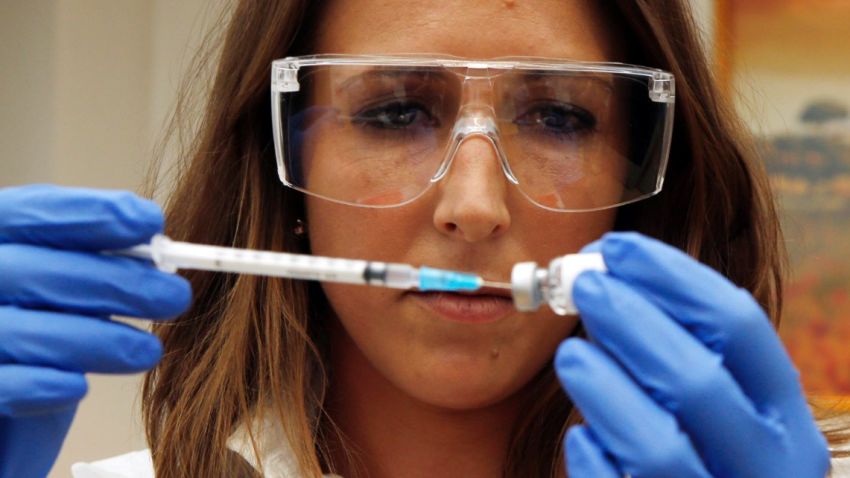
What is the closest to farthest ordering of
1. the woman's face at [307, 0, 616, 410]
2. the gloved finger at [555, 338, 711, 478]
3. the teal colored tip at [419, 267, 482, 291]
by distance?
1. the gloved finger at [555, 338, 711, 478]
2. the teal colored tip at [419, 267, 482, 291]
3. the woman's face at [307, 0, 616, 410]

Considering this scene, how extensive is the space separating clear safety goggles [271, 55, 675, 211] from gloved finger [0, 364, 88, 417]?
450 millimetres

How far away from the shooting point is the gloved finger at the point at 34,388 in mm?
1166

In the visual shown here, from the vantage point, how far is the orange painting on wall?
2.55 meters

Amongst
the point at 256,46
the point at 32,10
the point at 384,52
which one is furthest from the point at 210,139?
the point at 32,10

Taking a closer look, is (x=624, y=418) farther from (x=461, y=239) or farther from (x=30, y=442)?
(x=30, y=442)

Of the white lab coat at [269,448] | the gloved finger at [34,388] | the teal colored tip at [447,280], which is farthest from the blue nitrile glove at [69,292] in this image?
the white lab coat at [269,448]

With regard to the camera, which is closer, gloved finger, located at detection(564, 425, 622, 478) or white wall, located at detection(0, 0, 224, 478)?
gloved finger, located at detection(564, 425, 622, 478)

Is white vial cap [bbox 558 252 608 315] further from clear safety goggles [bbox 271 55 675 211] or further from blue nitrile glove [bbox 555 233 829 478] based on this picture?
clear safety goggles [bbox 271 55 675 211]

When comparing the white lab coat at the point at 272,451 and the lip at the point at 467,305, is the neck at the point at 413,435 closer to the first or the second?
the white lab coat at the point at 272,451

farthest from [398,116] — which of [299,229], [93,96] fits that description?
[93,96]

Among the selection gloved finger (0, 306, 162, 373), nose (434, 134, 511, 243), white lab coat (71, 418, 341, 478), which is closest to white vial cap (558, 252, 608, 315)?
nose (434, 134, 511, 243)

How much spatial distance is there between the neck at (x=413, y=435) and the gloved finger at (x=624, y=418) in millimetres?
527

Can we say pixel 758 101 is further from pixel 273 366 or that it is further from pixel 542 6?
pixel 273 366

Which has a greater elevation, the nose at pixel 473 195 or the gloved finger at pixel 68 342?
the nose at pixel 473 195
